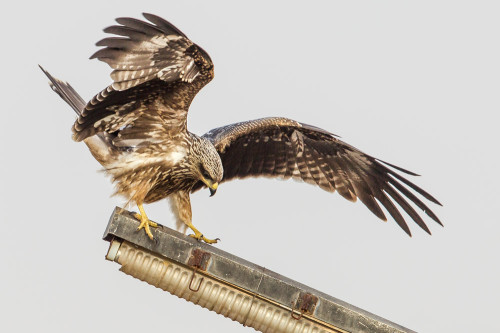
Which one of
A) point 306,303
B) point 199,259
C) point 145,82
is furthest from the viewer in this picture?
point 145,82

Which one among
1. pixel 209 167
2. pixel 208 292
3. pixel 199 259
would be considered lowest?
pixel 208 292

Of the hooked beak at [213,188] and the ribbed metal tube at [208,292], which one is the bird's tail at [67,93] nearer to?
the hooked beak at [213,188]

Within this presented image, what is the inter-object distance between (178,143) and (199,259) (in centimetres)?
284

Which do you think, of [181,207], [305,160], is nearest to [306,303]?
[181,207]

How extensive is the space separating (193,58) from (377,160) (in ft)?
10.3

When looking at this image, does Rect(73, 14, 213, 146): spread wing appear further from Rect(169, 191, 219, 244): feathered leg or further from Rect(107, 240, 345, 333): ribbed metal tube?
Rect(107, 240, 345, 333): ribbed metal tube

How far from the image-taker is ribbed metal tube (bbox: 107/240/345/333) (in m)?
5.82

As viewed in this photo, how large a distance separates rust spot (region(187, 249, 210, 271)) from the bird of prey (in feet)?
1.29

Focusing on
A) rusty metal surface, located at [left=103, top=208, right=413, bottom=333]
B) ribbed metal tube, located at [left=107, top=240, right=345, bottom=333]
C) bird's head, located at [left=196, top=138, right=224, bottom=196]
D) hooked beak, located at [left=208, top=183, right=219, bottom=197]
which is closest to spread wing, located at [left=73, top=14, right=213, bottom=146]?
bird's head, located at [left=196, top=138, right=224, bottom=196]

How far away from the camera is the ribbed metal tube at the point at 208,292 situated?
5820mm

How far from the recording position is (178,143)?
8.52m

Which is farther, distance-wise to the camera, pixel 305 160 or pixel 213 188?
pixel 305 160

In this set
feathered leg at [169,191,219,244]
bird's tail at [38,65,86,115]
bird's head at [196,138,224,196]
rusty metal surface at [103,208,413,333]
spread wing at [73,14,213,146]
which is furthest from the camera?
bird's tail at [38,65,86,115]

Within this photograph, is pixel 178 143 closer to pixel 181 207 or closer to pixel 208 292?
pixel 181 207
